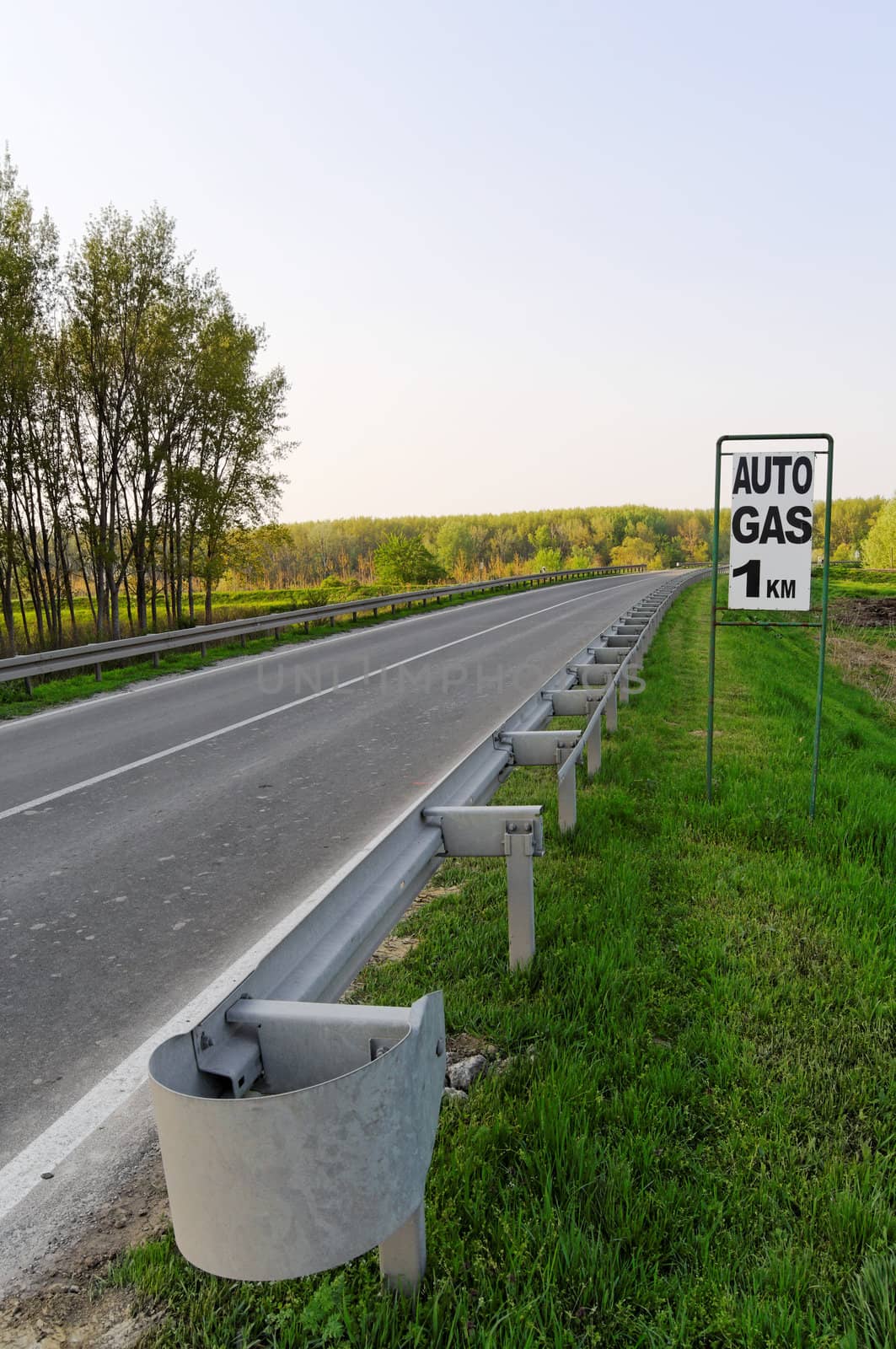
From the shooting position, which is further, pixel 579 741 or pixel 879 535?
pixel 879 535

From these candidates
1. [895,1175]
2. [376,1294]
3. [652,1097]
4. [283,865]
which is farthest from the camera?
[283,865]

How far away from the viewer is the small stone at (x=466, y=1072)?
3113 millimetres

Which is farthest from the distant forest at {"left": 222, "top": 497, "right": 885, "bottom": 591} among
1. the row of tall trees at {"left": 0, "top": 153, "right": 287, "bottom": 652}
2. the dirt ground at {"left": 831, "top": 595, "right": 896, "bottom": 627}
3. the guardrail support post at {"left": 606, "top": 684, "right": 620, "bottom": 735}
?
the guardrail support post at {"left": 606, "top": 684, "right": 620, "bottom": 735}

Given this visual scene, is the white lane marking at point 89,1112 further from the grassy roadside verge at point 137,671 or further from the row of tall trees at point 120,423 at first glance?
the row of tall trees at point 120,423

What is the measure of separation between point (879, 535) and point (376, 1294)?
11975 centimetres

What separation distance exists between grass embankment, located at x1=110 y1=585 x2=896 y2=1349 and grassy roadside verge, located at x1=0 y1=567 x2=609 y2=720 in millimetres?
9515

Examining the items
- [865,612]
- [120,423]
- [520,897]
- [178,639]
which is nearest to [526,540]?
[865,612]

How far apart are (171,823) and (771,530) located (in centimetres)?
515

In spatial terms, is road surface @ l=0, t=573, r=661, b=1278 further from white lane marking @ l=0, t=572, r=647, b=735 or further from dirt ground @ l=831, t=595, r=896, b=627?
dirt ground @ l=831, t=595, r=896, b=627

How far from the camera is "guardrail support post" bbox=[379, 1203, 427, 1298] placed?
2041 mm

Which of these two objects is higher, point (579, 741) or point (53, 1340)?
point (579, 741)

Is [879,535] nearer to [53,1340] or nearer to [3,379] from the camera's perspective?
[3,379]

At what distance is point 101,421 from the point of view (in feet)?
81.1

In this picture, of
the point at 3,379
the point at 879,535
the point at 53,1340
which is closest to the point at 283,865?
the point at 53,1340
